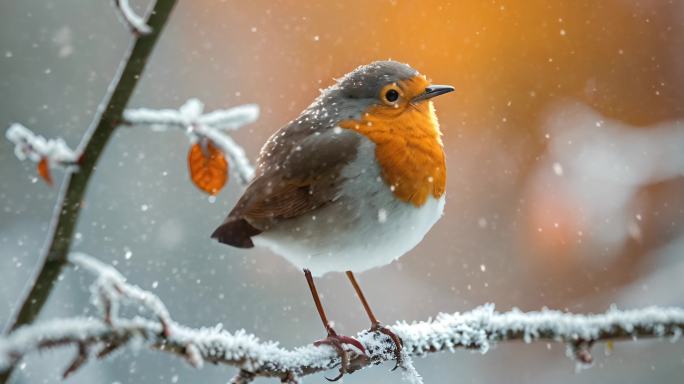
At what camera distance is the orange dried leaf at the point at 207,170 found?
1251mm

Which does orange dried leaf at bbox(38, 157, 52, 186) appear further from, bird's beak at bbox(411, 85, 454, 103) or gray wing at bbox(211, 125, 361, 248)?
bird's beak at bbox(411, 85, 454, 103)

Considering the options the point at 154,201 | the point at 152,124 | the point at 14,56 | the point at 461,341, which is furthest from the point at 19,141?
the point at 14,56

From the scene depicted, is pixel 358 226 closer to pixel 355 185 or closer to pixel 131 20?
pixel 355 185

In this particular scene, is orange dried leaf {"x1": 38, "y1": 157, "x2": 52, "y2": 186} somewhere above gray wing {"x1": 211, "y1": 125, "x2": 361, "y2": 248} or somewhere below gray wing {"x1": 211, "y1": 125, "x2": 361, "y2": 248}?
above

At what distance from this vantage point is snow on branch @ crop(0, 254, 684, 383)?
85 cm

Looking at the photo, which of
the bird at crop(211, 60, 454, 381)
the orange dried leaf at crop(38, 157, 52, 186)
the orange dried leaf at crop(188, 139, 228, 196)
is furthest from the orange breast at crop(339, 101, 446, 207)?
the orange dried leaf at crop(38, 157, 52, 186)

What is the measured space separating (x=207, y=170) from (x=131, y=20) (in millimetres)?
393

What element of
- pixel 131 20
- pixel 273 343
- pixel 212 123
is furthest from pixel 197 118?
pixel 273 343

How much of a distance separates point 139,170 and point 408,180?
4.55 m

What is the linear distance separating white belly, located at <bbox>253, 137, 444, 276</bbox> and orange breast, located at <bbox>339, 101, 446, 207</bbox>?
0.02 metres

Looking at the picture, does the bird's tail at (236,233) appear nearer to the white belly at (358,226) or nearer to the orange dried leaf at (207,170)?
the white belly at (358,226)

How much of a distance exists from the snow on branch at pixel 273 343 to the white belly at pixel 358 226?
22 centimetres

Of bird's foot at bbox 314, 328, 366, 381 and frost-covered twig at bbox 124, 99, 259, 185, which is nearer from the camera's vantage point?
frost-covered twig at bbox 124, 99, 259, 185

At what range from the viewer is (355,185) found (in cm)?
221
